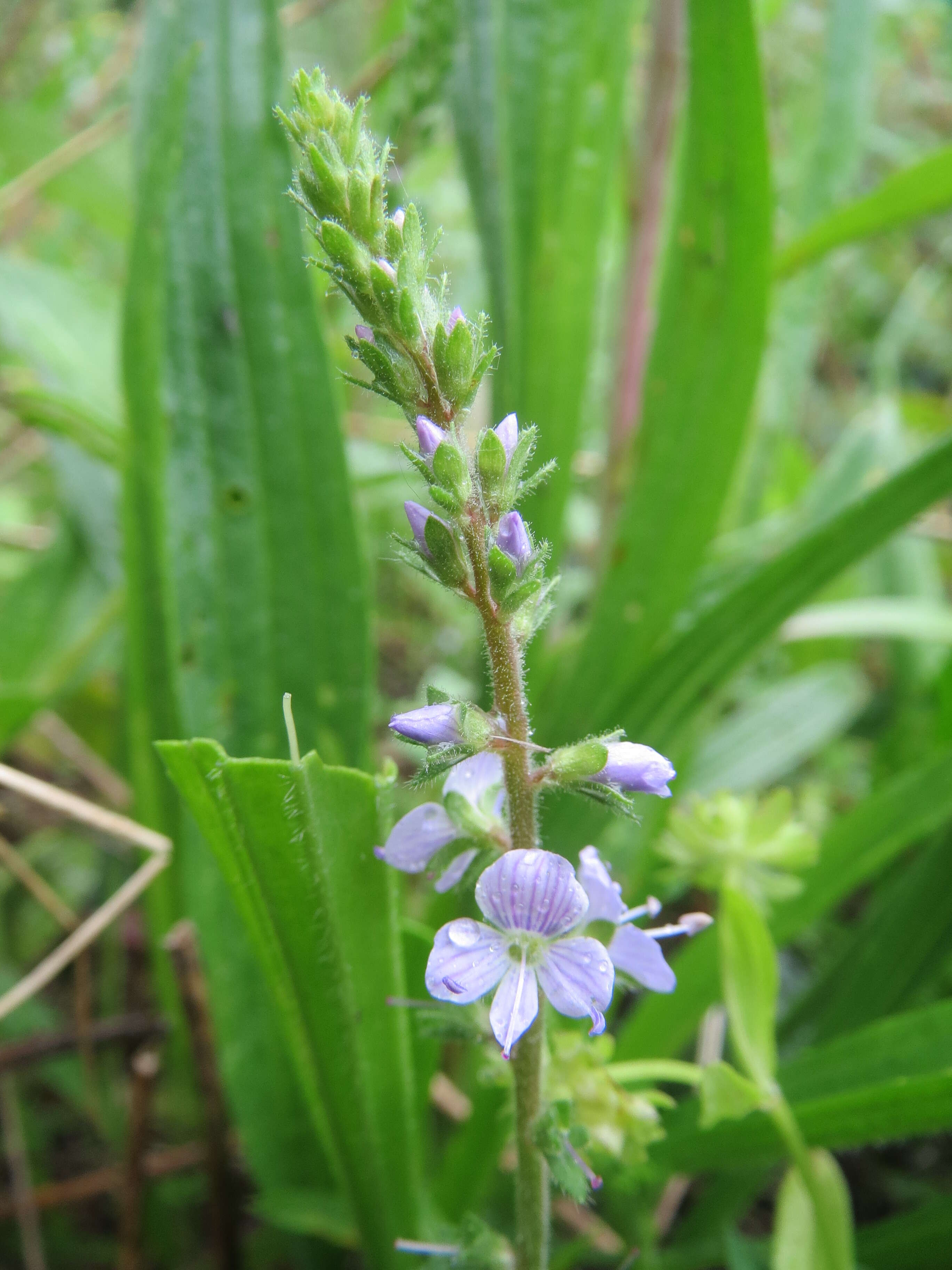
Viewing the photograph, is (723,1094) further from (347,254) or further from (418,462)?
(347,254)

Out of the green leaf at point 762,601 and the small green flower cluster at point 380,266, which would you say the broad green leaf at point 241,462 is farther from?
the small green flower cluster at point 380,266

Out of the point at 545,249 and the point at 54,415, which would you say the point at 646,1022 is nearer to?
the point at 545,249

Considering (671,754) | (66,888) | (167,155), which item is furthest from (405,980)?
(66,888)

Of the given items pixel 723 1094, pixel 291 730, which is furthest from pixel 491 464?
pixel 723 1094

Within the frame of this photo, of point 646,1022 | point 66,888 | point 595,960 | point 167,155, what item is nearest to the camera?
point 595,960

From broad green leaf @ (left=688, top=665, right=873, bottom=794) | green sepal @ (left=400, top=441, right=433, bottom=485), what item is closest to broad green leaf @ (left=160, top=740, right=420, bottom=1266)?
green sepal @ (left=400, top=441, right=433, bottom=485)

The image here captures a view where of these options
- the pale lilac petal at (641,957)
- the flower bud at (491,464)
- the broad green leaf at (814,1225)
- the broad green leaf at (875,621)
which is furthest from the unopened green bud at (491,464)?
the broad green leaf at (875,621)
